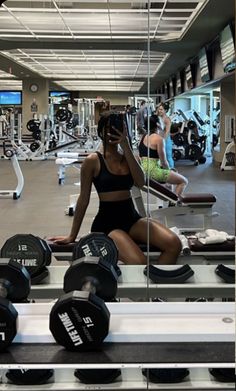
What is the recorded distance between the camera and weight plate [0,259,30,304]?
164cm

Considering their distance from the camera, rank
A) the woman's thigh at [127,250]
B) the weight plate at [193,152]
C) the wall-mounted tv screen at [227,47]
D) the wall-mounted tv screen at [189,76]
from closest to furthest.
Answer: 1. the woman's thigh at [127,250]
2. the wall-mounted tv screen at [227,47]
3. the weight plate at [193,152]
4. the wall-mounted tv screen at [189,76]

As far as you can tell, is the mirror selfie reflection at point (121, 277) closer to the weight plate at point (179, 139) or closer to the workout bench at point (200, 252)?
the workout bench at point (200, 252)

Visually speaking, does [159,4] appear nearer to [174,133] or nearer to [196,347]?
[174,133]

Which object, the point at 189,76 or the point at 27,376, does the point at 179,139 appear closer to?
the point at 189,76

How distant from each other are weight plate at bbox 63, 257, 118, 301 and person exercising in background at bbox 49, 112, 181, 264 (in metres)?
0.94

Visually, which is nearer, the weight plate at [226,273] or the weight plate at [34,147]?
the weight plate at [226,273]

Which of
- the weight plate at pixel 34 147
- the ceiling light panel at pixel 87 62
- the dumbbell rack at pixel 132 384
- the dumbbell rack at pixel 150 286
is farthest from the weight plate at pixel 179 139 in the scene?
the dumbbell rack at pixel 132 384

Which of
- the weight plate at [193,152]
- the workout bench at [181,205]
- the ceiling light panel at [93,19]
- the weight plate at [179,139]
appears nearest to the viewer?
the workout bench at [181,205]

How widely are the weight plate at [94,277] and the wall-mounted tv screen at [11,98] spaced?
60.3 feet

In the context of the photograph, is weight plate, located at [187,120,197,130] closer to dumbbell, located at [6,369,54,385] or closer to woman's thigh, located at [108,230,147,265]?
woman's thigh, located at [108,230,147,265]

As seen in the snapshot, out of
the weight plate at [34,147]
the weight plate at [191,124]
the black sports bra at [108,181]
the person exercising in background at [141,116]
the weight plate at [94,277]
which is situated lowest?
the weight plate at [94,277]

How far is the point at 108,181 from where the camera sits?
8.61 ft

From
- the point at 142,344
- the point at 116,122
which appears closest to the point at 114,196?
the point at 116,122

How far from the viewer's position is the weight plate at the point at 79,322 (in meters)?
1.35
